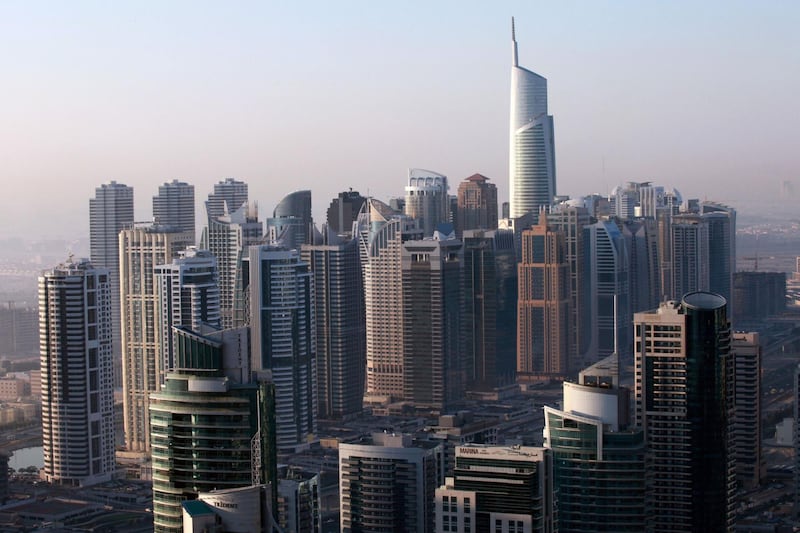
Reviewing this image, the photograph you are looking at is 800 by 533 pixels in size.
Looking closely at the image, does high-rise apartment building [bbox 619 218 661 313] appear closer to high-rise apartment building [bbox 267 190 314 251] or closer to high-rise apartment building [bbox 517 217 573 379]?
high-rise apartment building [bbox 517 217 573 379]

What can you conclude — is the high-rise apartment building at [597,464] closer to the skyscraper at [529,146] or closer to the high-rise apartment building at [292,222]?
the high-rise apartment building at [292,222]

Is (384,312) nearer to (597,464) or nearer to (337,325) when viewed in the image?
(337,325)

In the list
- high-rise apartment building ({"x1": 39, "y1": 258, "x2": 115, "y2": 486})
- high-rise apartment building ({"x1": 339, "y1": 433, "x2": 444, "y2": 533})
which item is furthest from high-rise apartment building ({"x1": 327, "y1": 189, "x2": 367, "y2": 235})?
high-rise apartment building ({"x1": 339, "y1": 433, "x2": 444, "y2": 533})

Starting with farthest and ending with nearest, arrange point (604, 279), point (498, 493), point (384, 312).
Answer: point (604, 279)
point (384, 312)
point (498, 493)

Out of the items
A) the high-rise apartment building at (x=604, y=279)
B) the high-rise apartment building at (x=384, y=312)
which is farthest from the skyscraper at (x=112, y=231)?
the high-rise apartment building at (x=604, y=279)

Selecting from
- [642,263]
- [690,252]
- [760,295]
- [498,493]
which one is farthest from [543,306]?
[498,493]

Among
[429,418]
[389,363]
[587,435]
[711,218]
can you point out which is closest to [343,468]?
[587,435]
